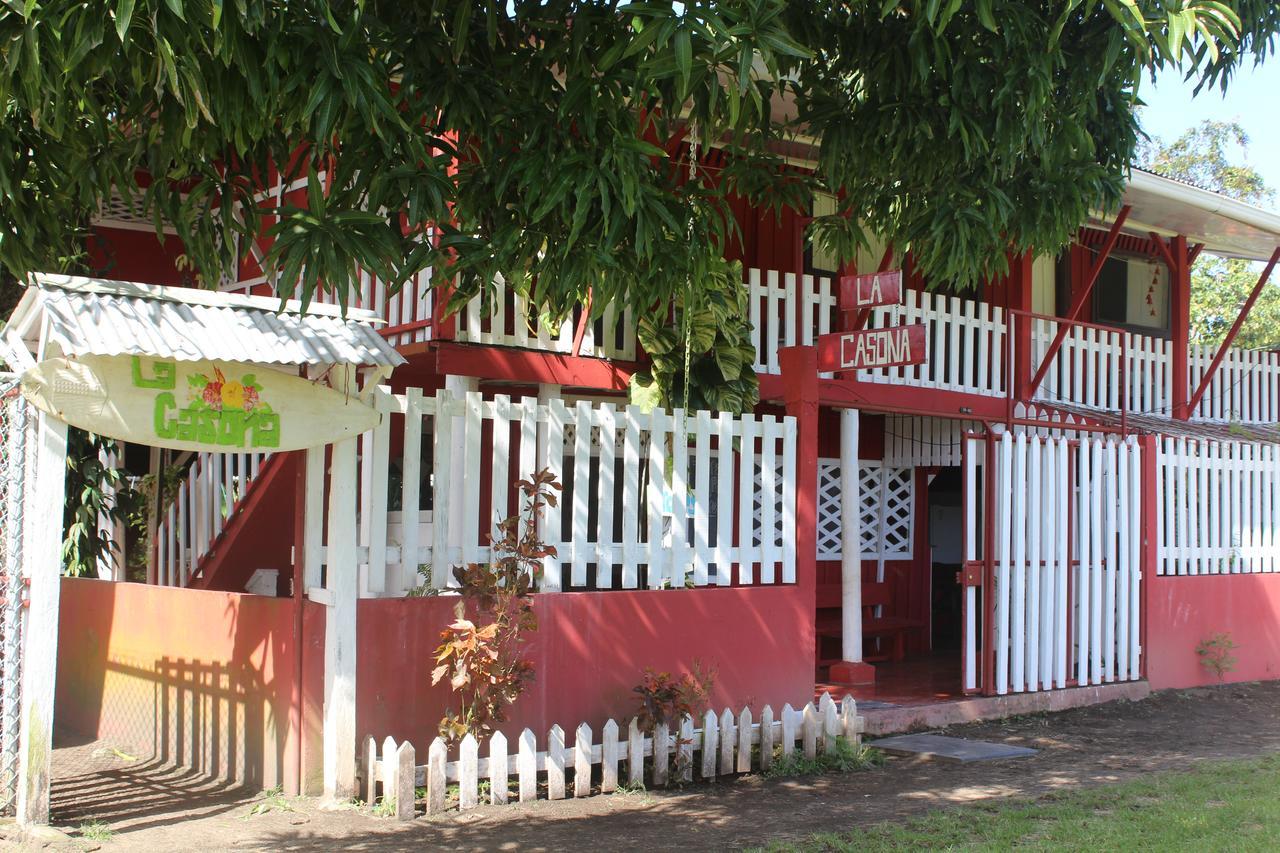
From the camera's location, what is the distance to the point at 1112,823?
6.62 metres

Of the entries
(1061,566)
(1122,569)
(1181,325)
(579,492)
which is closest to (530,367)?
(579,492)

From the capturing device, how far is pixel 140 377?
6.39 m

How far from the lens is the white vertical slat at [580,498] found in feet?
25.4

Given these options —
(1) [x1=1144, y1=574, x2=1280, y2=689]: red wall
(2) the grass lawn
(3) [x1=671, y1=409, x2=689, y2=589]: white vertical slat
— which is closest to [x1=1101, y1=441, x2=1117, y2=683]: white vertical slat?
(1) [x1=1144, y1=574, x2=1280, y2=689]: red wall

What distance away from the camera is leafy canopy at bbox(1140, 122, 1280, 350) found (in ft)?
82.9

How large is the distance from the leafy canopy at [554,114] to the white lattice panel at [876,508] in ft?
20.2

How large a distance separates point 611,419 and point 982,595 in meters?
3.96

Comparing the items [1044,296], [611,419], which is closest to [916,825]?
[611,419]

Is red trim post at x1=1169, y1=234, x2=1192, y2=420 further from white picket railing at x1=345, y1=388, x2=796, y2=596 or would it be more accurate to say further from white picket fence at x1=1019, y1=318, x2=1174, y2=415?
white picket railing at x1=345, y1=388, x2=796, y2=596

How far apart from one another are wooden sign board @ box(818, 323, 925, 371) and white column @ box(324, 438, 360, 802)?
3985 mm

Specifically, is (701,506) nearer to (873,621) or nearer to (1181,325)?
(873,621)

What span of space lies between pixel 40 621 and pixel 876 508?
936 cm

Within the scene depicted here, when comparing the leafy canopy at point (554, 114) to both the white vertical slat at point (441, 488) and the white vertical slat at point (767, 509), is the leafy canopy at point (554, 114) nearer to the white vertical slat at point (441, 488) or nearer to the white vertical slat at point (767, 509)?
the white vertical slat at point (441, 488)

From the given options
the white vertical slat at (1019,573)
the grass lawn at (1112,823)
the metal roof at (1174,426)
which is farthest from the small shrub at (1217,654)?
the grass lawn at (1112,823)
